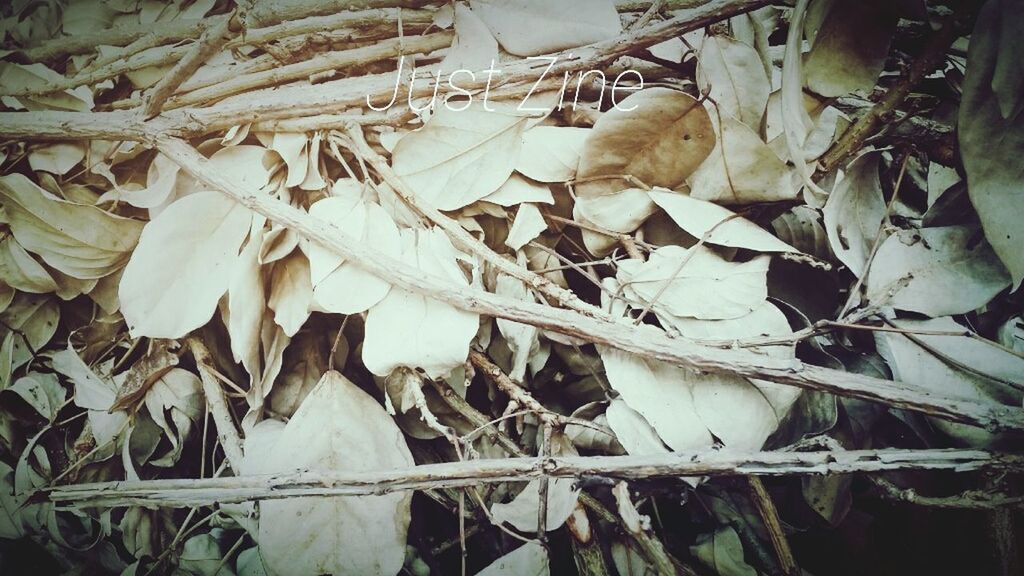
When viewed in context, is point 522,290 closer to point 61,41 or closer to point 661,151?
point 661,151

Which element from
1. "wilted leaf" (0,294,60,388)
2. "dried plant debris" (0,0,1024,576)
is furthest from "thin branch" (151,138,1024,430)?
"wilted leaf" (0,294,60,388)

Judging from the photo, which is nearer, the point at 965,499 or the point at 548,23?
the point at 965,499

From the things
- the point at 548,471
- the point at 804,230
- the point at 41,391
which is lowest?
the point at 41,391

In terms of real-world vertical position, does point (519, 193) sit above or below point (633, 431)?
above

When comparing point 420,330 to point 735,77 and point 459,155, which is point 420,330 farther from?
point 735,77

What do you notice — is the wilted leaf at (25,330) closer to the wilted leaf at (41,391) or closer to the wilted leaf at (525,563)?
the wilted leaf at (41,391)

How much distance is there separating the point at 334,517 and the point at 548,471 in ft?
0.60

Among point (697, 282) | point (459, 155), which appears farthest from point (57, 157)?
point (697, 282)

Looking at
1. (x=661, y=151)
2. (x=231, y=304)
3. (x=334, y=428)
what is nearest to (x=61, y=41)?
(x=231, y=304)

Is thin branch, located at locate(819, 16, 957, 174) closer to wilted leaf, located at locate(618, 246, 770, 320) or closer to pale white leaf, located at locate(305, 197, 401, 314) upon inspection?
wilted leaf, located at locate(618, 246, 770, 320)

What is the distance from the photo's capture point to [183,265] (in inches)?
18.5

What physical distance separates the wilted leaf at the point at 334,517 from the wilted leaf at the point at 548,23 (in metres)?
0.38

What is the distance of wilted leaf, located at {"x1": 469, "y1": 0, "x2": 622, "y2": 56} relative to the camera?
464mm

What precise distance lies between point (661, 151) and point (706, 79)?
0.22 ft
